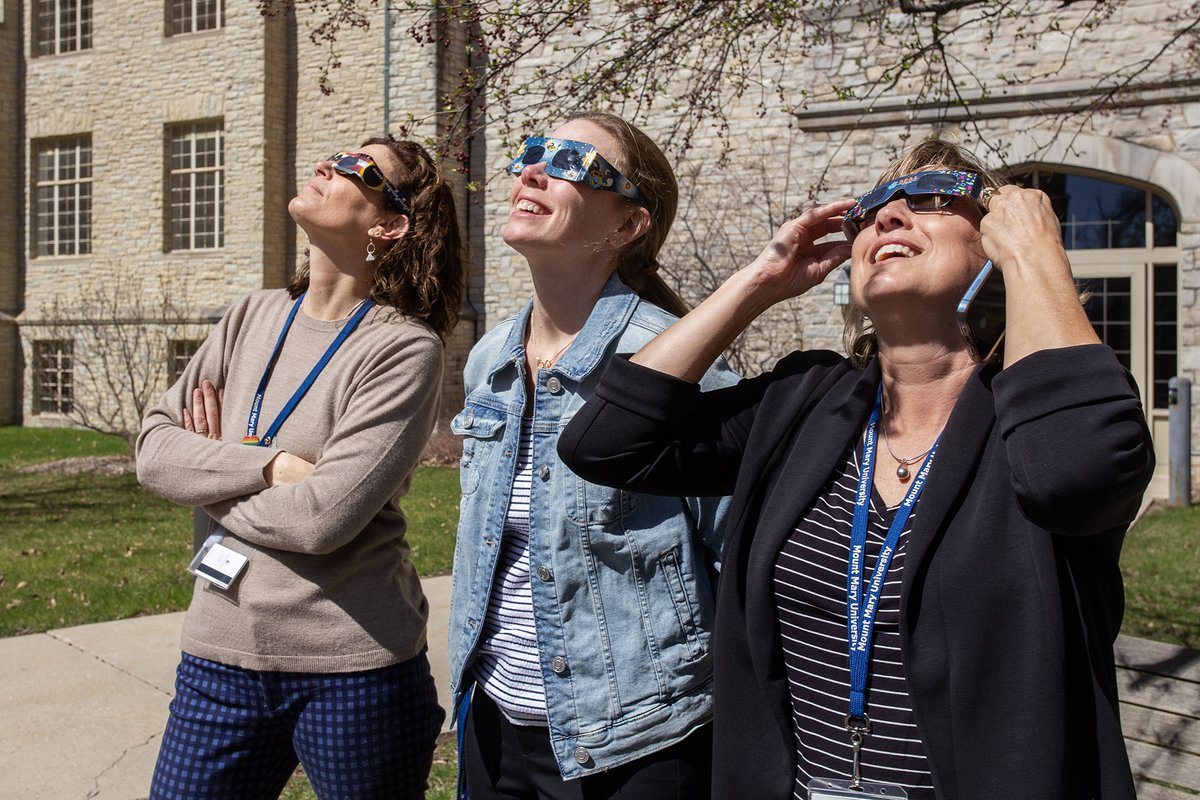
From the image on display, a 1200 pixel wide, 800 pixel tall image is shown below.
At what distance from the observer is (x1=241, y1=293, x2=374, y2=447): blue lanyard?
2.75 meters

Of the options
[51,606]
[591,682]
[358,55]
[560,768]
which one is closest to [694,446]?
[591,682]

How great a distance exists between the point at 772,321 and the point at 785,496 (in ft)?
50.1

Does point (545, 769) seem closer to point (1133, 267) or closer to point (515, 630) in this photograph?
point (515, 630)

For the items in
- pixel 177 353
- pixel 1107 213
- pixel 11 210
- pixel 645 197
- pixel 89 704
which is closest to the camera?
pixel 645 197

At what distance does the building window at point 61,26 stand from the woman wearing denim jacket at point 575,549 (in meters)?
25.6

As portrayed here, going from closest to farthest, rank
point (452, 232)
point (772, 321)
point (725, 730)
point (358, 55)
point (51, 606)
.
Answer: point (725, 730), point (452, 232), point (51, 606), point (772, 321), point (358, 55)

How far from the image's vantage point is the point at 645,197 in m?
2.60

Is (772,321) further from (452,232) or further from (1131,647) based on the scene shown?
(452,232)

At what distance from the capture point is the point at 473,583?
249 cm

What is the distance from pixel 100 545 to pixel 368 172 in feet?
26.7

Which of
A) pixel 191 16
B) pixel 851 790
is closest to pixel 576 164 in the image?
pixel 851 790

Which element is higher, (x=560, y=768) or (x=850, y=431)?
(x=850, y=431)

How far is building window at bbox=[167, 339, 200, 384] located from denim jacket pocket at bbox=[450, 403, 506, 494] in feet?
68.8

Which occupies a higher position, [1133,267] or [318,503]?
[1133,267]
